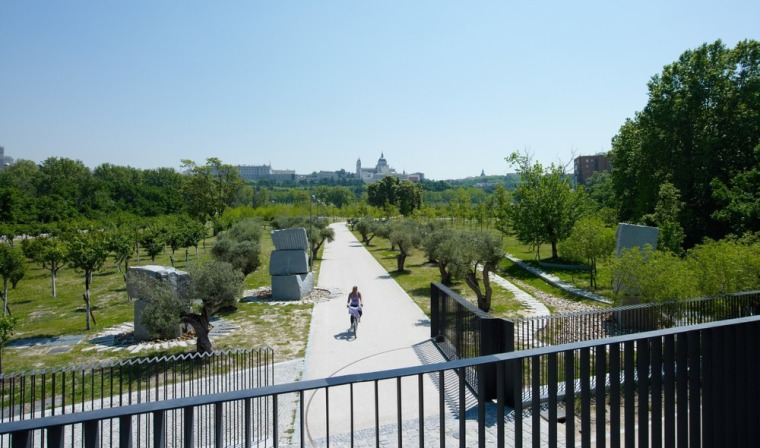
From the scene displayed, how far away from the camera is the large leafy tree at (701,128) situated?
959 inches

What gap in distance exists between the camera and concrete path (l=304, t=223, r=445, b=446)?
8367mm

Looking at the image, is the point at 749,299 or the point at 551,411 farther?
the point at 749,299

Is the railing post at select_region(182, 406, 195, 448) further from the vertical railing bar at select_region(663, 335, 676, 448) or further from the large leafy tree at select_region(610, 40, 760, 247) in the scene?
the large leafy tree at select_region(610, 40, 760, 247)

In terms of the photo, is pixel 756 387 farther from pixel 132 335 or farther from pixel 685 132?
pixel 685 132

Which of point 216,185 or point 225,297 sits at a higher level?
point 216,185

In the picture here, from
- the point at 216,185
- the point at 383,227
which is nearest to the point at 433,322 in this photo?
the point at 383,227

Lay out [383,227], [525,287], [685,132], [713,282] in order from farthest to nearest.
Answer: [383,227], [685,132], [525,287], [713,282]

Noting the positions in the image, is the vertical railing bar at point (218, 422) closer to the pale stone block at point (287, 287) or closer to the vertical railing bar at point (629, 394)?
the vertical railing bar at point (629, 394)

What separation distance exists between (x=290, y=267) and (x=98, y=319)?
7192mm

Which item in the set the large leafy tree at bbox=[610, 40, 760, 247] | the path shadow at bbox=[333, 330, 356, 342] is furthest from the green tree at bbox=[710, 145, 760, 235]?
the path shadow at bbox=[333, 330, 356, 342]

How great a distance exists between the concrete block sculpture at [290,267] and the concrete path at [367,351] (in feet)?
5.16

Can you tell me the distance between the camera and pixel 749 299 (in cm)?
1174

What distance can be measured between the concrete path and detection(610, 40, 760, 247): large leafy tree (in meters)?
16.1

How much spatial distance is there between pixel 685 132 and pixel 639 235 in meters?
13.7
